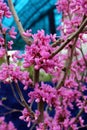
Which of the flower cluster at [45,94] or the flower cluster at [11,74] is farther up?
the flower cluster at [11,74]

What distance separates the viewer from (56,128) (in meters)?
1.61

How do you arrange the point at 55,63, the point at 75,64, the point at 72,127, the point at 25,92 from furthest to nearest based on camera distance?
1. the point at 25,92
2. the point at 75,64
3. the point at 72,127
4. the point at 55,63

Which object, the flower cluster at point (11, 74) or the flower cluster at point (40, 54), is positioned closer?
the flower cluster at point (40, 54)

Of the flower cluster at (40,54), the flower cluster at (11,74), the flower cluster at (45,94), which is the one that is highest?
the flower cluster at (40,54)

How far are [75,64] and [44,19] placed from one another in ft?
3.69

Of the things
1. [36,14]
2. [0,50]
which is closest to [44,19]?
[36,14]

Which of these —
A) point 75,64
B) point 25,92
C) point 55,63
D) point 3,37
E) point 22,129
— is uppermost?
point 3,37

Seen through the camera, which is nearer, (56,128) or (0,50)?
(0,50)

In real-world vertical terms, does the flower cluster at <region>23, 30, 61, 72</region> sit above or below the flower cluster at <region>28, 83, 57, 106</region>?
above

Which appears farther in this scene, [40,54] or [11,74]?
[11,74]

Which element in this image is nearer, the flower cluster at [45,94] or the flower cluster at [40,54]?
the flower cluster at [40,54]

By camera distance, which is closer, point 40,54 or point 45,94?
point 40,54

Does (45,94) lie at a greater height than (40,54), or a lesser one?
lesser

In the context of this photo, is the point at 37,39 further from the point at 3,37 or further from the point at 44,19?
the point at 44,19
